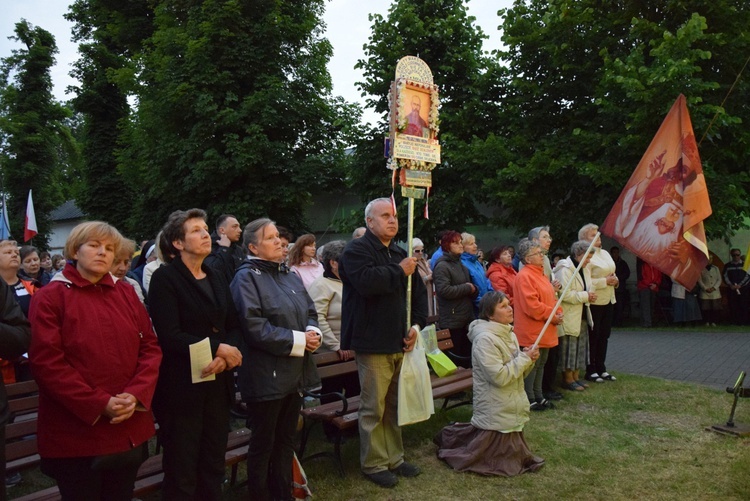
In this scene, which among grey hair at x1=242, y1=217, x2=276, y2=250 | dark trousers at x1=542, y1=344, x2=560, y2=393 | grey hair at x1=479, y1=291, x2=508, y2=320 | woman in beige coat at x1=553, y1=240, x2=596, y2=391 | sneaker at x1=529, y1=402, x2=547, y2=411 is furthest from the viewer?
woman in beige coat at x1=553, y1=240, x2=596, y2=391

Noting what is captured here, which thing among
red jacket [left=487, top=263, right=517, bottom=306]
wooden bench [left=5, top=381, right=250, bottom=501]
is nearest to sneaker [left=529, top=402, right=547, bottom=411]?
red jacket [left=487, top=263, right=517, bottom=306]

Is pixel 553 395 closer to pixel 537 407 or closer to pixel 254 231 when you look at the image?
pixel 537 407

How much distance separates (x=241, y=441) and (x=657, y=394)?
522 centimetres

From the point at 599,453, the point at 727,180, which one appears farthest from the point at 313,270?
the point at 727,180

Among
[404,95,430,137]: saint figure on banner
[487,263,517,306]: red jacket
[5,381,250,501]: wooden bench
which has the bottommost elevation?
[5,381,250,501]: wooden bench

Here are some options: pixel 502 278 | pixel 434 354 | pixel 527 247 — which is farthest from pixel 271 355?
pixel 502 278

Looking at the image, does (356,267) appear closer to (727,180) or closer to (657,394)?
(657,394)

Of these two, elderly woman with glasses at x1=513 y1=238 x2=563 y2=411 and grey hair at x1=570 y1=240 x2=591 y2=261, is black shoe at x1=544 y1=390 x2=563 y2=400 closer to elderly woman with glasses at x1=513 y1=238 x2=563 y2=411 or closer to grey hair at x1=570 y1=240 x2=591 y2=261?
elderly woman with glasses at x1=513 y1=238 x2=563 y2=411

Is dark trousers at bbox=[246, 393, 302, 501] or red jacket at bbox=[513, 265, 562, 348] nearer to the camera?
dark trousers at bbox=[246, 393, 302, 501]

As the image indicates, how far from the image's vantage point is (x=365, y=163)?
18734 millimetres

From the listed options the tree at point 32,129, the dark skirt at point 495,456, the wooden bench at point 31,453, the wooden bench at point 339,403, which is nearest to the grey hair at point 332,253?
the wooden bench at point 339,403

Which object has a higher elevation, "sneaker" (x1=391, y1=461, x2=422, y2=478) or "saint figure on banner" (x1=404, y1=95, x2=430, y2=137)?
"saint figure on banner" (x1=404, y1=95, x2=430, y2=137)

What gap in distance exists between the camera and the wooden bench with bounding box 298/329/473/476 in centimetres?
489

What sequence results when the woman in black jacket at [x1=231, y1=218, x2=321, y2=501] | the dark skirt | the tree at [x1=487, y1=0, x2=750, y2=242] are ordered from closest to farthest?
the woman in black jacket at [x1=231, y1=218, x2=321, y2=501] < the dark skirt < the tree at [x1=487, y1=0, x2=750, y2=242]
